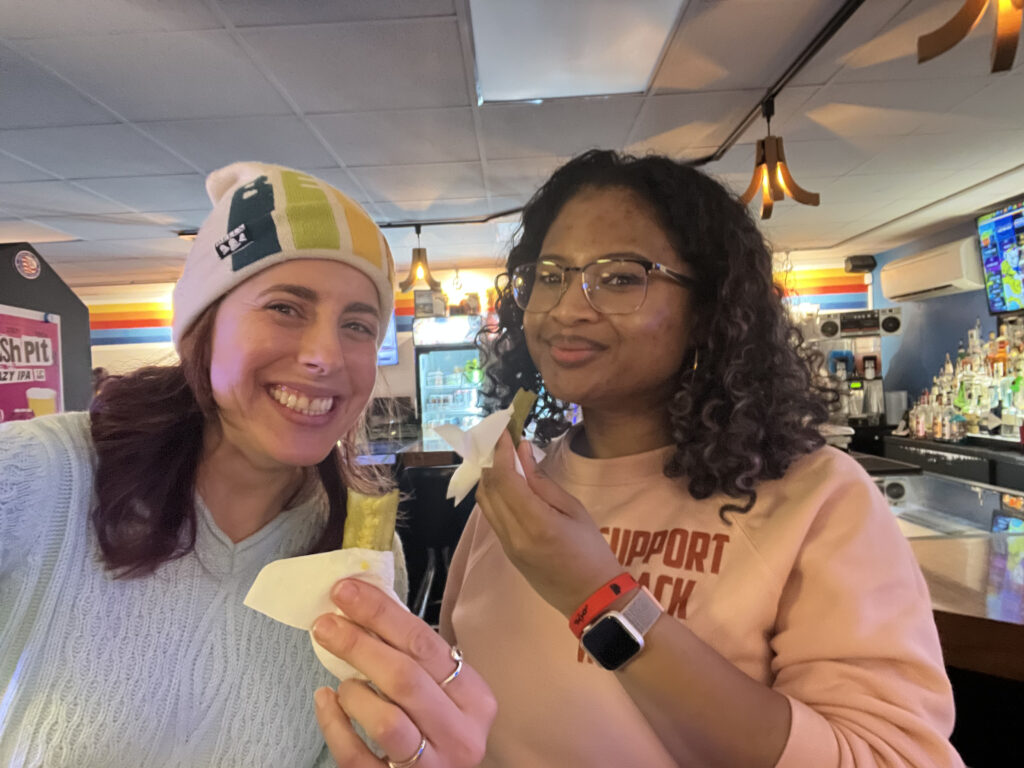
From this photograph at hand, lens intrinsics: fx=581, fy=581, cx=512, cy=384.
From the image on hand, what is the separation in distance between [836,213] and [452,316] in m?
4.37

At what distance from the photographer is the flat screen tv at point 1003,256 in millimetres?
4984

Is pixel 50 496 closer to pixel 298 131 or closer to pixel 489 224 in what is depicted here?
pixel 298 131

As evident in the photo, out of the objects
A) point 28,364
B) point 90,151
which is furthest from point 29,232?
point 28,364

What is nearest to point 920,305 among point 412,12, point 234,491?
point 412,12

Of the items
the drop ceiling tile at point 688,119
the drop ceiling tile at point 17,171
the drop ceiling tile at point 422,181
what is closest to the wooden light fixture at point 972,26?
the drop ceiling tile at point 688,119

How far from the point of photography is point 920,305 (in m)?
6.64

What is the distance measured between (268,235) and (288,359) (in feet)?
0.74

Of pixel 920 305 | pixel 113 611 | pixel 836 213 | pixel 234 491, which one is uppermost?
pixel 836 213

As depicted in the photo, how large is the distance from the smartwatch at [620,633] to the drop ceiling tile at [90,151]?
3.76 metres

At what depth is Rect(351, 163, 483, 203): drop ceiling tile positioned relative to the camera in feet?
13.2

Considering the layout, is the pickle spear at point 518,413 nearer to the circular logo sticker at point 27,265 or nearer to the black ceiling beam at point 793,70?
the black ceiling beam at point 793,70

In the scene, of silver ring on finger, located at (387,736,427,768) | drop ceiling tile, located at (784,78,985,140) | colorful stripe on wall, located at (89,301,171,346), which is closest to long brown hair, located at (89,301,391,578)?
silver ring on finger, located at (387,736,427,768)

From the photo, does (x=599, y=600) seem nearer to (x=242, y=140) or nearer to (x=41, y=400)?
(x=242, y=140)

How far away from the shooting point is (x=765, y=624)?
902 mm
